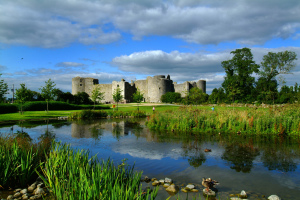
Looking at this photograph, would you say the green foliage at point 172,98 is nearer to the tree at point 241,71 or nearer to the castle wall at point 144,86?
the castle wall at point 144,86

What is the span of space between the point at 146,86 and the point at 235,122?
46243 millimetres

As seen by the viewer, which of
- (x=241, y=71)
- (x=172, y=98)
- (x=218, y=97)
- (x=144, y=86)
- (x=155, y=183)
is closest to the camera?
(x=155, y=183)

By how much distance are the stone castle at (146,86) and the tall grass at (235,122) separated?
39.4 m

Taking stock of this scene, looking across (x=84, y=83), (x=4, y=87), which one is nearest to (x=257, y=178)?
(x=4, y=87)

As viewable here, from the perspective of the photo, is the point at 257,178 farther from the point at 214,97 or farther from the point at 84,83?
the point at 84,83

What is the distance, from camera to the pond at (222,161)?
495 cm

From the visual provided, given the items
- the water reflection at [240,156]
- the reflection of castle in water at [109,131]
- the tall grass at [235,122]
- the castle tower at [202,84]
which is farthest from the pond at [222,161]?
the castle tower at [202,84]

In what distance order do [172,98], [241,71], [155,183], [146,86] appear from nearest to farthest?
1. [155,183]
2. [241,71]
3. [172,98]
4. [146,86]

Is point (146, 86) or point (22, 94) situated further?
point (146, 86)

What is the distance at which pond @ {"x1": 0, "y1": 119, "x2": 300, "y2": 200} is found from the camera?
195 inches

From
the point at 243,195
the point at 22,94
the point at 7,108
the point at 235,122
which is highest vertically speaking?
the point at 22,94

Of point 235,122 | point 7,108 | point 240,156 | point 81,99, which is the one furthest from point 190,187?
point 81,99

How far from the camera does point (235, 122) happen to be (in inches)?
509

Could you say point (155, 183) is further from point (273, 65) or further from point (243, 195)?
point (273, 65)
